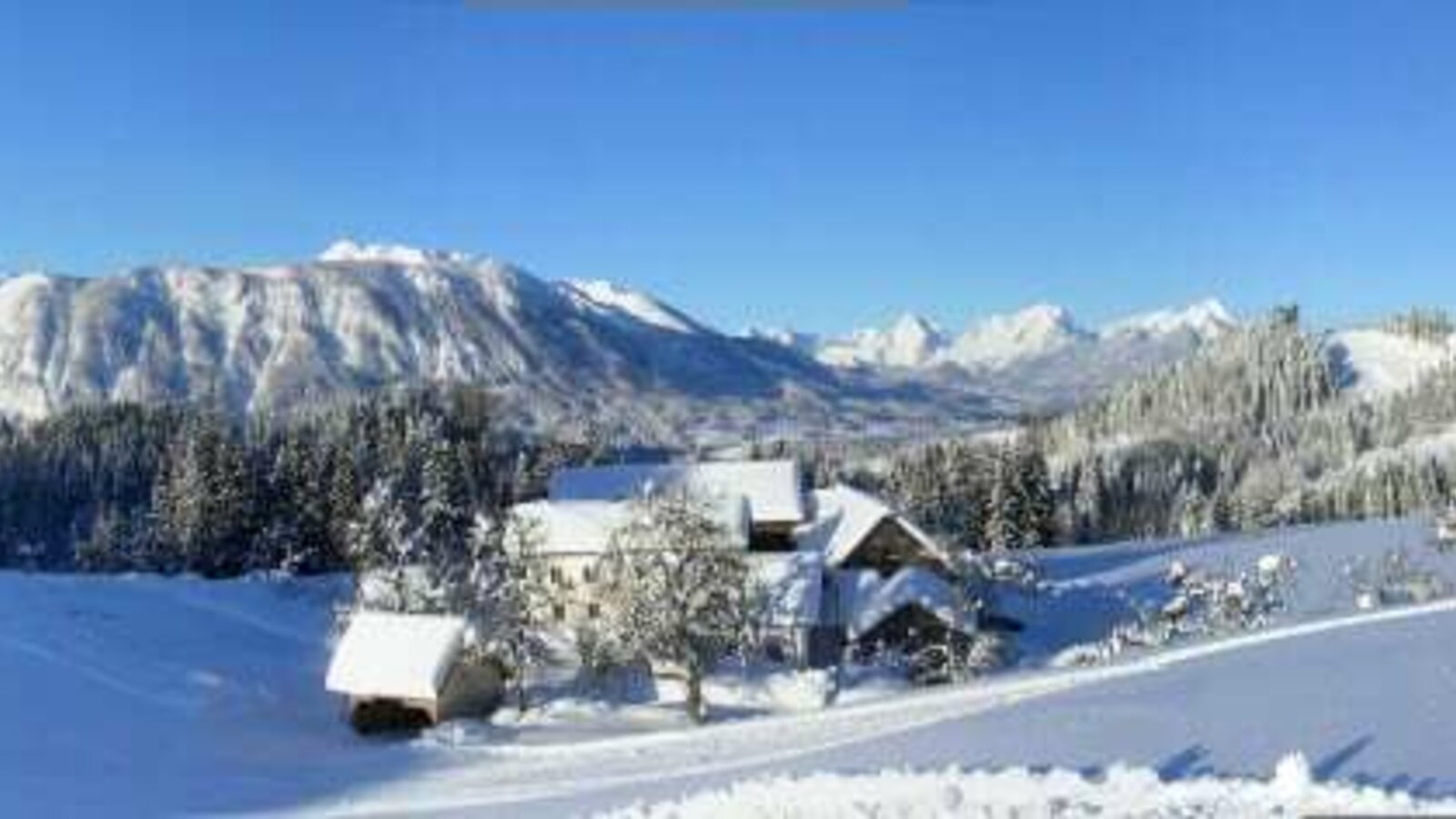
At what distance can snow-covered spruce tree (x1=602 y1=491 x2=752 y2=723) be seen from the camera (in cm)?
6756

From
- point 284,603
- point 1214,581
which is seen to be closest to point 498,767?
point 1214,581

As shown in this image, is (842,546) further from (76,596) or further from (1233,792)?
(1233,792)

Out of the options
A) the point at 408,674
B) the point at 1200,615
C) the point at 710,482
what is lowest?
the point at 408,674

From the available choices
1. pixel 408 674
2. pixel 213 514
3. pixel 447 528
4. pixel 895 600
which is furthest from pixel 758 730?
pixel 213 514

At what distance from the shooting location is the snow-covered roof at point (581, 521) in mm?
85312

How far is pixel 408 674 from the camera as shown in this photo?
221ft

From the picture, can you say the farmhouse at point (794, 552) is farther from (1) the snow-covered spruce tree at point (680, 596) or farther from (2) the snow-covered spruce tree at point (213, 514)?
(2) the snow-covered spruce tree at point (213, 514)

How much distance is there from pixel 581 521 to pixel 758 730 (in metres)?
36.0

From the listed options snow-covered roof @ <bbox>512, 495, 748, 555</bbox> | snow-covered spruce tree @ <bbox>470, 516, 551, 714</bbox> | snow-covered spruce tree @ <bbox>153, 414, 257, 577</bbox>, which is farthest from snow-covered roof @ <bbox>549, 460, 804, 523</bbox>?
snow-covered spruce tree @ <bbox>153, 414, 257, 577</bbox>

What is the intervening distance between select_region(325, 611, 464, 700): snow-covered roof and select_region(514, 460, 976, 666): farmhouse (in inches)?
277

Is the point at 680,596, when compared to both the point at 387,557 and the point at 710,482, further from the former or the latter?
the point at 710,482

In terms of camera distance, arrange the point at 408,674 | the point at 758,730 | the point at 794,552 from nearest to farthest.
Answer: the point at 758,730, the point at 408,674, the point at 794,552

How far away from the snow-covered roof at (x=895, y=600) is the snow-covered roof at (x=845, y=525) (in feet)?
10.6

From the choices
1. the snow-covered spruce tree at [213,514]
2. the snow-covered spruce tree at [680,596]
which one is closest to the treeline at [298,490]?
the snow-covered spruce tree at [213,514]
